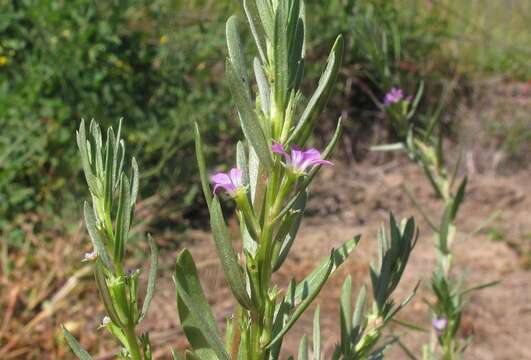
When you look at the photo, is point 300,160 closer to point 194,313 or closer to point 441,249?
point 194,313

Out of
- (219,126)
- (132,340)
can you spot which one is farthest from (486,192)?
(132,340)

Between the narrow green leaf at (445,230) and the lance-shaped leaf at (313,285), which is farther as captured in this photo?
the narrow green leaf at (445,230)

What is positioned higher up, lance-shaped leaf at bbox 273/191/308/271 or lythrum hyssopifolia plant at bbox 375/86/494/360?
lance-shaped leaf at bbox 273/191/308/271

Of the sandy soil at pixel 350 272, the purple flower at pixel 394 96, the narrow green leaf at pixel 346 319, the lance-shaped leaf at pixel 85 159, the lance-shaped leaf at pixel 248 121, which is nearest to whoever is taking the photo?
the lance-shaped leaf at pixel 248 121

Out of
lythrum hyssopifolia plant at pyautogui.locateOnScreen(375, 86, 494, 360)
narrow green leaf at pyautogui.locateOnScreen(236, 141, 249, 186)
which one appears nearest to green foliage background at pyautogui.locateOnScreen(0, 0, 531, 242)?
lythrum hyssopifolia plant at pyautogui.locateOnScreen(375, 86, 494, 360)

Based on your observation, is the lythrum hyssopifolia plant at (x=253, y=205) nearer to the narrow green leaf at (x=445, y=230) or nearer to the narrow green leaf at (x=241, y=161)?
the narrow green leaf at (x=241, y=161)

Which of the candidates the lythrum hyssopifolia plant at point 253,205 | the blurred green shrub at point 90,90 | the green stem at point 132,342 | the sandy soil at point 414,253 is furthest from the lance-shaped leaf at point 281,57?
the blurred green shrub at point 90,90

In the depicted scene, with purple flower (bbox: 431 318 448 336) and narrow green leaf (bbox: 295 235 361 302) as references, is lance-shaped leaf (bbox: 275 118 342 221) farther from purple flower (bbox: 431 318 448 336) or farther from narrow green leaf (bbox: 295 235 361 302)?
purple flower (bbox: 431 318 448 336)
